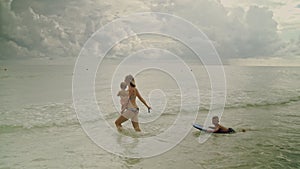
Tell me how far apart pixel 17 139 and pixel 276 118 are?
1263cm

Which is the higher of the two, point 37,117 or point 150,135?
point 150,135

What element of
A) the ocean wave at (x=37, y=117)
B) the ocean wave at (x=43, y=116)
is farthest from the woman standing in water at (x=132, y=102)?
the ocean wave at (x=37, y=117)

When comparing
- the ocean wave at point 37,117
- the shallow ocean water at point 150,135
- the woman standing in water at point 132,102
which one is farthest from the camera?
the ocean wave at point 37,117

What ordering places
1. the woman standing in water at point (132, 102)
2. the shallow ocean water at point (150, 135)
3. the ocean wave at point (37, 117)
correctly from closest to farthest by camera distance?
the shallow ocean water at point (150, 135), the woman standing in water at point (132, 102), the ocean wave at point (37, 117)

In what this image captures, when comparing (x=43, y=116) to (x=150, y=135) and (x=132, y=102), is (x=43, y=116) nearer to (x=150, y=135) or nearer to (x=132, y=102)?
(x=132, y=102)

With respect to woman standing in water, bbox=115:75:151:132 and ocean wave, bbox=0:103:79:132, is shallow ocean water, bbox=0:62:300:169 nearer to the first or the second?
ocean wave, bbox=0:103:79:132

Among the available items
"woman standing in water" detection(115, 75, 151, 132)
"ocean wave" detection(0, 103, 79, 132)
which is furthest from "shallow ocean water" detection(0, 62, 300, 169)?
"woman standing in water" detection(115, 75, 151, 132)

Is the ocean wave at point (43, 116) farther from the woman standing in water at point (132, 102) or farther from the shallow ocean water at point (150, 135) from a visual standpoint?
the woman standing in water at point (132, 102)

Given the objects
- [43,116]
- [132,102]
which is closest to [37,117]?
[43,116]

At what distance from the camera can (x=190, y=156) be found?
30.2ft

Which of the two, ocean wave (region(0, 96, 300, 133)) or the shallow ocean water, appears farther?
ocean wave (region(0, 96, 300, 133))

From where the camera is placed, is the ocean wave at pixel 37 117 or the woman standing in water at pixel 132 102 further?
the ocean wave at pixel 37 117

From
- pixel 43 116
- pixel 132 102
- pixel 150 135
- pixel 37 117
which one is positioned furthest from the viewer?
pixel 43 116

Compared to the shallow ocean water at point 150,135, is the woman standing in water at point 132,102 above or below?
above
